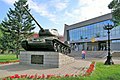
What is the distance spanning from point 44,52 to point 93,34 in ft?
172

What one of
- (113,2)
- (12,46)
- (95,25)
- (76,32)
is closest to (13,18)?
(12,46)

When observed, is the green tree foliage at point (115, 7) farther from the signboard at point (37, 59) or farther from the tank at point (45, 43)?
the signboard at point (37, 59)

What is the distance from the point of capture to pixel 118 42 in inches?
2191

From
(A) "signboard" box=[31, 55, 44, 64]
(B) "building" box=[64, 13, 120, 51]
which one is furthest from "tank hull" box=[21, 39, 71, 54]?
(B) "building" box=[64, 13, 120, 51]

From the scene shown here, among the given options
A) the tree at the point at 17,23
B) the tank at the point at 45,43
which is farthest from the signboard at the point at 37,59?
the tree at the point at 17,23

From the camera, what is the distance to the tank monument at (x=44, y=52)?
15000mm

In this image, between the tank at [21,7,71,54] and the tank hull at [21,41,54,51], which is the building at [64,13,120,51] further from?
the tank hull at [21,41,54,51]

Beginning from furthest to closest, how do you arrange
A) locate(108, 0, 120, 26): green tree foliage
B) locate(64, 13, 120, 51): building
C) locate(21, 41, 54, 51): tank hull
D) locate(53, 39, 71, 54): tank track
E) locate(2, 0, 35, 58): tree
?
locate(64, 13, 120, 51): building
locate(2, 0, 35, 58): tree
locate(108, 0, 120, 26): green tree foliage
locate(53, 39, 71, 54): tank track
locate(21, 41, 54, 51): tank hull

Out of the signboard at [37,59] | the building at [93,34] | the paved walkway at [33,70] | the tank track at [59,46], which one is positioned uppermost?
the building at [93,34]

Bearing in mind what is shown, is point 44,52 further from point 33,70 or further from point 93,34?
point 93,34

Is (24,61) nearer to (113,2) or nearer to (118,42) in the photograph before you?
(113,2)

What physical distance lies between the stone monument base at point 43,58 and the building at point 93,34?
40.9 meters

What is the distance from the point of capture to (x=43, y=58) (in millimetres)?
15266

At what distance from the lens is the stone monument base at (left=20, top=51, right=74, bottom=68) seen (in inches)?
587
